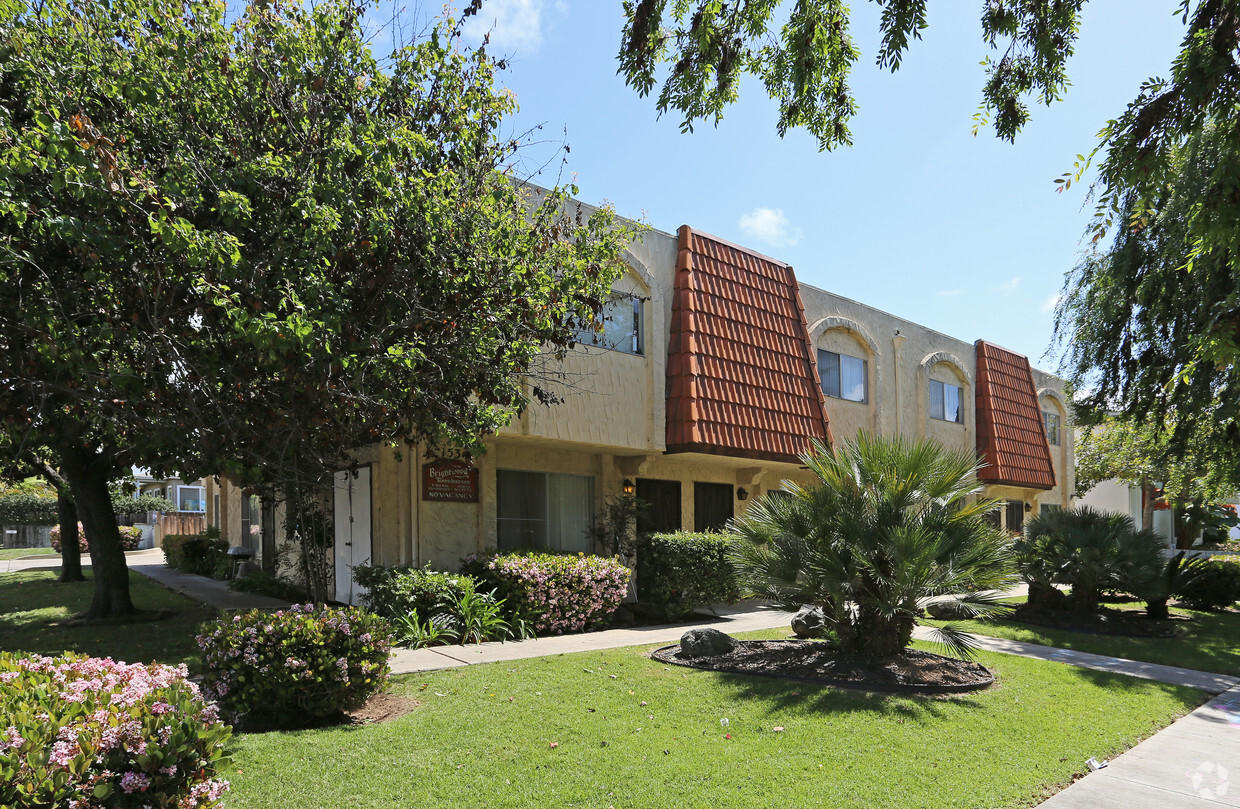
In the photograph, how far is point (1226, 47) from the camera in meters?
5.05

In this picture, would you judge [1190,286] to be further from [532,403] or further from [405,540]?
[405,540]

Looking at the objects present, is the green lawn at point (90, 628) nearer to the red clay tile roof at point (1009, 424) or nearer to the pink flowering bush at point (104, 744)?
the pink flowering bush at point (104, 744)

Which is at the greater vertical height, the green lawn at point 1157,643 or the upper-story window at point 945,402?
the upper-story window at point 945,402

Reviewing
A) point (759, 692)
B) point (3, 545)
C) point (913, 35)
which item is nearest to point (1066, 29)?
point (913, 35)

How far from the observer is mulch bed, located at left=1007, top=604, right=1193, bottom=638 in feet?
43.7

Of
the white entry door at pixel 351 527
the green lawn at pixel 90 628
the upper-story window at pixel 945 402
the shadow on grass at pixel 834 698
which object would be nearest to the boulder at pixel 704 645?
the shadow on grass at pixel 834 698

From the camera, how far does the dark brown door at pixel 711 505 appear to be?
1609 cm

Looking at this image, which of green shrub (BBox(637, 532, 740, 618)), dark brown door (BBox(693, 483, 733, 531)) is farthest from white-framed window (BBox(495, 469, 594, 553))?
dark brown door (BBox(693, 483, 733, 531))

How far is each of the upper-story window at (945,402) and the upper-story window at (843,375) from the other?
11.7ft

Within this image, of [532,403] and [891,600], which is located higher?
[532,403]

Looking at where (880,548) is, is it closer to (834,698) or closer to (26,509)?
(834,698)

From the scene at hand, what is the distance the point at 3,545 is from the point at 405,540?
37.1 metres

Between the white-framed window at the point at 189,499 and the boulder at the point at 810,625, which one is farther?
the white-framed window at the point at 189,499

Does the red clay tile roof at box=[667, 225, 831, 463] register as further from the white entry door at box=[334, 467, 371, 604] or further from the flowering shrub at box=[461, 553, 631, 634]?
the white entry door at box=[334, 467, 371, 604]
